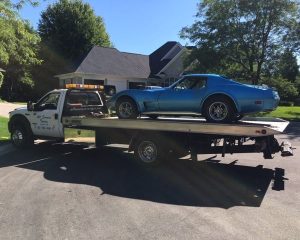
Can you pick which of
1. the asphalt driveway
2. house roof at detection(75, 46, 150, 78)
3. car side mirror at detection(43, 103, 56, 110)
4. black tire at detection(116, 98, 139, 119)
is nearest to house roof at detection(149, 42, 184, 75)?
house roof at detection(75, 46, 150, 78)

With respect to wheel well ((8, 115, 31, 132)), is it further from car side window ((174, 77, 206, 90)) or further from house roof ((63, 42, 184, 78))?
house roof ((63, 42, 184, 78))

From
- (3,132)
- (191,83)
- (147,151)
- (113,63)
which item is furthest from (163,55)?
(191,83)

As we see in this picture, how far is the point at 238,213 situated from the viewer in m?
6.37

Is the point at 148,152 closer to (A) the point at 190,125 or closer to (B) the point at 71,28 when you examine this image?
(A) the point at 190,125

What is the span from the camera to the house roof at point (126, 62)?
37406mm

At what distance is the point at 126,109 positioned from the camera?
408 inches

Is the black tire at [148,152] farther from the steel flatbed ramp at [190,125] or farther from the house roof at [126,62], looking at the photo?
the house roof at [126,62]

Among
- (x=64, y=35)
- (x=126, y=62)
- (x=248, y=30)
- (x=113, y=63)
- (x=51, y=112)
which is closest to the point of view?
(x=51, y=112)

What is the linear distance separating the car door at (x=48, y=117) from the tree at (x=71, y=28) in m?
35.9

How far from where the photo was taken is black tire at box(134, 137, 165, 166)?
9.63 metres

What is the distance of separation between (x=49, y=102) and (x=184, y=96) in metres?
4.58

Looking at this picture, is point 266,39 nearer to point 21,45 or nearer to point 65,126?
point 21,45

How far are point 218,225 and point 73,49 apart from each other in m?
44.3

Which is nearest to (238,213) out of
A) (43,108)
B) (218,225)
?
(218,225)
